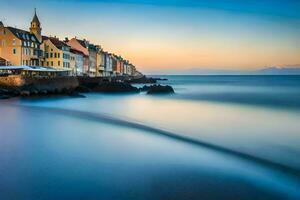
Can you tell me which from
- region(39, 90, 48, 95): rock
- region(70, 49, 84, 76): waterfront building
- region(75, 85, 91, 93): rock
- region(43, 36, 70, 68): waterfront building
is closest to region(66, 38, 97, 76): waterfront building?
region(70, 49, 84, 76): waterfront building

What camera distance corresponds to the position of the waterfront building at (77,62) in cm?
7219

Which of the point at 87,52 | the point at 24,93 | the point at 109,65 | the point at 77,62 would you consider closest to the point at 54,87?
the point at 24,93

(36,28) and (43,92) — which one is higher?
(36,28)

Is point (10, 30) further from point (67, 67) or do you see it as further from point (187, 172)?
point (187, 172)

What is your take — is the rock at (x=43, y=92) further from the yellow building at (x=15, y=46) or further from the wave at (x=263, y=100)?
the wave at (x=263, y=100)

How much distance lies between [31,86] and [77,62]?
1324 inches

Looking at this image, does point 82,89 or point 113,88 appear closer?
point 82,89

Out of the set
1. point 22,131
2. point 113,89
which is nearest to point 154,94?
point 113,89

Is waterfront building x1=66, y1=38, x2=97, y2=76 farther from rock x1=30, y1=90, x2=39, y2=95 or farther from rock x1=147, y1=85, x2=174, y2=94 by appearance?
rock x1=30, y1=90, x2=39, y2=95

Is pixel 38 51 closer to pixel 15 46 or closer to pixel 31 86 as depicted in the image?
pixel 15 46

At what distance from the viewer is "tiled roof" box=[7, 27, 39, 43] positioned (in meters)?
54.2

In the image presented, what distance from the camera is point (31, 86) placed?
42.7 metres

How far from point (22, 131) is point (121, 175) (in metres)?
10.2

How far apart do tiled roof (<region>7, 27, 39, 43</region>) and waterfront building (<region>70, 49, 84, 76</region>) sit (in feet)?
40.7
